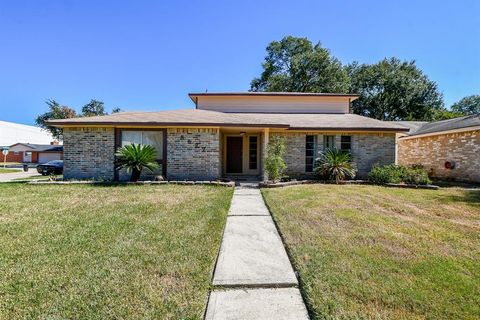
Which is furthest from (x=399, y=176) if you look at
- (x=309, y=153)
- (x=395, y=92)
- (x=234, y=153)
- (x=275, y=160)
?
(x=395, y=92)

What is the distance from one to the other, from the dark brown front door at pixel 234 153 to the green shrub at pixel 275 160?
3.18 metres

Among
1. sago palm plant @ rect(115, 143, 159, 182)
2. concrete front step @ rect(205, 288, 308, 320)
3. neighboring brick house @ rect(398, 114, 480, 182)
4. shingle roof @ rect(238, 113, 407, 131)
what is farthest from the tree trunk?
neighboring brick house @ rect(398, 114, 480, 182)

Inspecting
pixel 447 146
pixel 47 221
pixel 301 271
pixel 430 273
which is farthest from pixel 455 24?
pixel 47 221

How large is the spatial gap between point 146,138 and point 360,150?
1038 cm

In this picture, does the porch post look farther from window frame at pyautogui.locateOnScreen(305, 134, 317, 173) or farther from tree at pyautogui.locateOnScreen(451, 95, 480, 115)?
tree at pyautogui.locateOnScreen(451, 95, 480, 115)

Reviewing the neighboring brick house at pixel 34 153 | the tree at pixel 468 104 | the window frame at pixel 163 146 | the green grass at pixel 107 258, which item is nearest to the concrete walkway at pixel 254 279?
the green grass at pixel 107 258

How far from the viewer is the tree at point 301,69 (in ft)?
99.2

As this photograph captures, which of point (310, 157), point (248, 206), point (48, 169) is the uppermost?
point (310, 157)

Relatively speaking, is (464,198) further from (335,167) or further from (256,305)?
(256,305)

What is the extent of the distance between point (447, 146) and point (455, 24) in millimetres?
6910

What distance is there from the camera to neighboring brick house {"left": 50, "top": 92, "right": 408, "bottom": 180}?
11.2 meters

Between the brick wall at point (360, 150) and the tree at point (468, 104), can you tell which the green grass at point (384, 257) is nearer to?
the brick wall at point (360, 150)

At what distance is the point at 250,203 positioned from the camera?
23.9ft

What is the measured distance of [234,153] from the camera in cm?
1388
